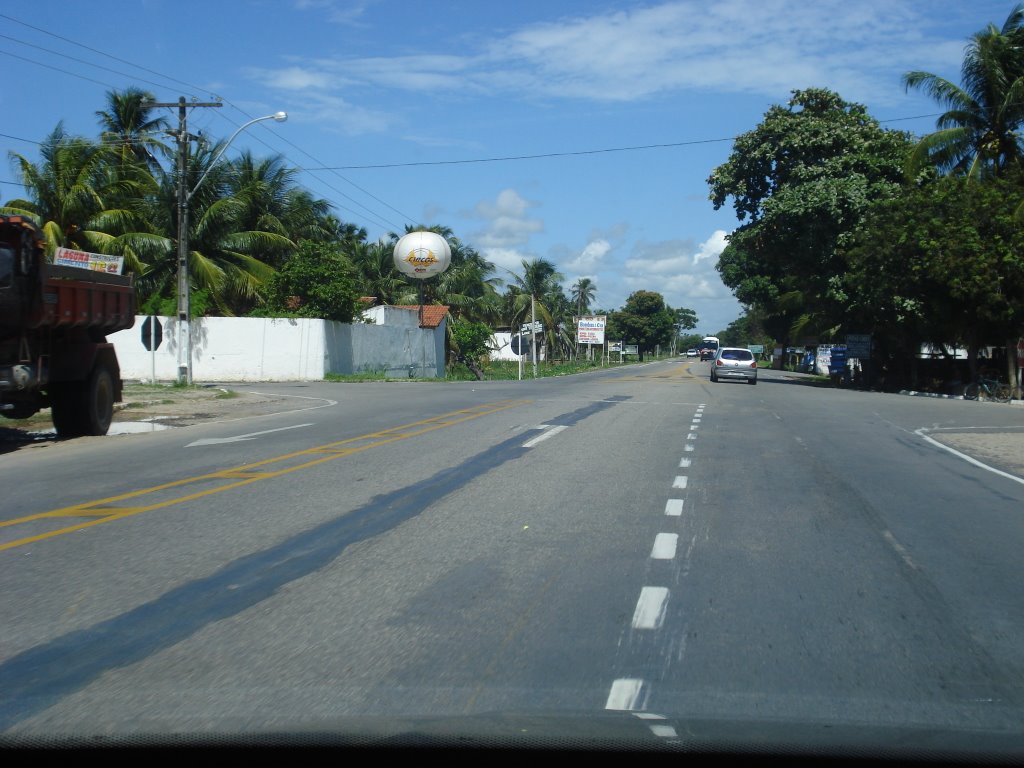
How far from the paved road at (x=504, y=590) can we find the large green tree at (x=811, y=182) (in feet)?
93.2

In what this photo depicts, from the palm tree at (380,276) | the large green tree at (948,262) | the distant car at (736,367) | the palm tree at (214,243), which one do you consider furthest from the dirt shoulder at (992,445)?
the palm tree at (380,276)

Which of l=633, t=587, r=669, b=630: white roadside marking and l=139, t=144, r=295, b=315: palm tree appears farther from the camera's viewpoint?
l=139, t=144, r=295, b=315: palm tree

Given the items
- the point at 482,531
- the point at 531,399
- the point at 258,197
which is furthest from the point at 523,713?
the point at 258,197

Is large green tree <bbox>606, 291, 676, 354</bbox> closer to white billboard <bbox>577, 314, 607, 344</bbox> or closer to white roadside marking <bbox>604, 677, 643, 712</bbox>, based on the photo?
white billboard <bbox>577, 314, 607, 344</bbox>

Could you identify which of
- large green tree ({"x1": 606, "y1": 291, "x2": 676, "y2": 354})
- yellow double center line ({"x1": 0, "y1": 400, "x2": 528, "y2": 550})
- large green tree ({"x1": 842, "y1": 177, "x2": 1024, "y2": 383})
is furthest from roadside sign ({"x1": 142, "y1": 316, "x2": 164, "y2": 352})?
large green tree ({"x1": 606, "y1": 291, "x2": 676, "y2": 354})

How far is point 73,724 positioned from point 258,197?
144ft

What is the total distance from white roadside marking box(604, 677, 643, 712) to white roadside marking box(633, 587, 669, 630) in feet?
3.02

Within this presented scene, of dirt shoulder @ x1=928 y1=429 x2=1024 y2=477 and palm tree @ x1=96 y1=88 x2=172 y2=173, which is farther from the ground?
palm tree @ x1=96 y1=88 x2=172 y2=173

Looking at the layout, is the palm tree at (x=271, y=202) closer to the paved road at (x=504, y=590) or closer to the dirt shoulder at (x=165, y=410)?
the dirt shoulder at (x=165, y=410)

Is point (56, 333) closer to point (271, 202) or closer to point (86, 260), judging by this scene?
point (86, 260)

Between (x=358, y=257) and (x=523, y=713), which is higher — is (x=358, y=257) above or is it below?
above

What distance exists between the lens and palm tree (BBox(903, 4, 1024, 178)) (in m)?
36.6

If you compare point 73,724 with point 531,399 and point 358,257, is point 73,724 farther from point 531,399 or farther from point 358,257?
point 358,257

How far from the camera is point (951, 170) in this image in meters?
39.2
